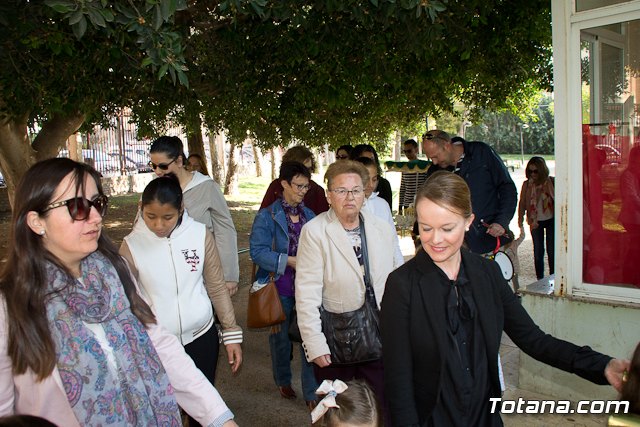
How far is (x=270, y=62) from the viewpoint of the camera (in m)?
7.84

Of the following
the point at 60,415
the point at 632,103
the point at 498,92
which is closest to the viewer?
the point at 60,415

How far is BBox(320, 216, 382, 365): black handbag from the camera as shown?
11.8ft

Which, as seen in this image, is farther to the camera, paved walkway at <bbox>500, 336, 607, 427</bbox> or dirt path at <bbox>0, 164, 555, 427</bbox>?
dirt path at <bbox>0, 164, 555, 427</bbox>

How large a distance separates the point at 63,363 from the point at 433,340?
53.0 inches

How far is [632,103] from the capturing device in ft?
14.7

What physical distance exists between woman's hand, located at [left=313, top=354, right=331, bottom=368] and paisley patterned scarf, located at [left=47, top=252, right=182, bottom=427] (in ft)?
4.35

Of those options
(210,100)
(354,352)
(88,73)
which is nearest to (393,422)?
(354,352)

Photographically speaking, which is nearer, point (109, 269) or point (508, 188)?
point (109, 269)

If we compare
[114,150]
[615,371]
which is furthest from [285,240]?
[114,150]

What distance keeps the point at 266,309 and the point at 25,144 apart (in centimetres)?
668

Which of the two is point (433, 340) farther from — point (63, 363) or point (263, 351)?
point (263, 351)

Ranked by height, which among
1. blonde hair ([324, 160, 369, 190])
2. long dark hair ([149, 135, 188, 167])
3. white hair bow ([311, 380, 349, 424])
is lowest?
white hair bow ([311, 380, 349, 424])

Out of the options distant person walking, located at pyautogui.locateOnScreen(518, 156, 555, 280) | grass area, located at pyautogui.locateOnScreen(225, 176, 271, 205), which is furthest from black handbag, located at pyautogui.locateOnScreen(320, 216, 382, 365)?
grass area, located at pyautogui.locateOnScreen(225, 176, 271, 205)

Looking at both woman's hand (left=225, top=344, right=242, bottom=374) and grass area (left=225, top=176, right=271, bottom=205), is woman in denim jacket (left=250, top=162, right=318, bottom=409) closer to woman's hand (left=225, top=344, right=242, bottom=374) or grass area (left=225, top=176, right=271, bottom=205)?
woman's hand (left=225, top=344, right=242, bottom=374)
